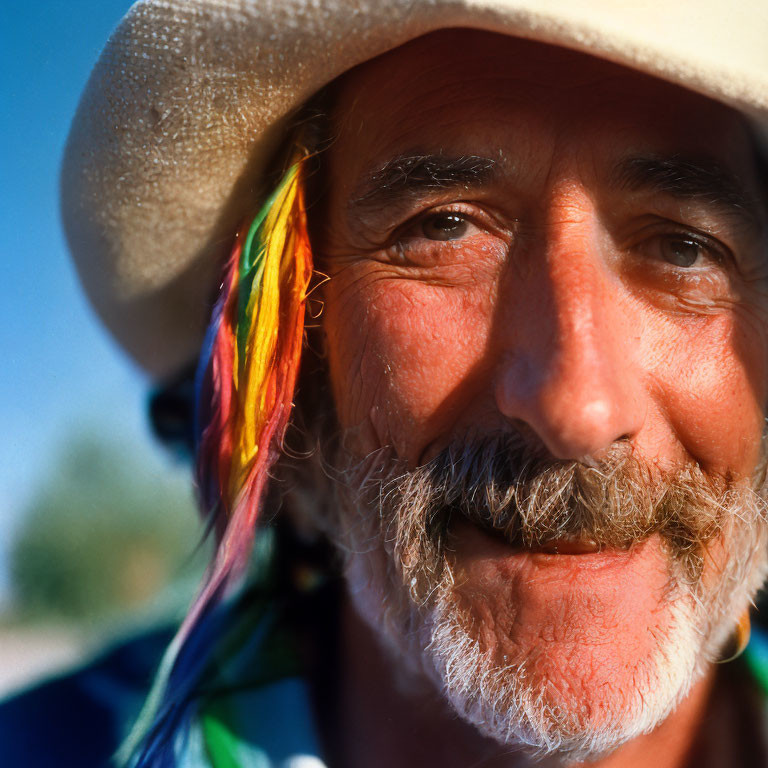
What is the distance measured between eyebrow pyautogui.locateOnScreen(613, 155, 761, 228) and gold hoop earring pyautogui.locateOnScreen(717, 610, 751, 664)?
0.87 m

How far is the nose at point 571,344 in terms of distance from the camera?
1.15 m

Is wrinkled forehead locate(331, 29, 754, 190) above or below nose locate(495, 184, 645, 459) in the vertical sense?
above

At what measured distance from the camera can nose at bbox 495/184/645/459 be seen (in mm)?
1151

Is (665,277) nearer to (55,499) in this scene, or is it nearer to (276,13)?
(276,13)

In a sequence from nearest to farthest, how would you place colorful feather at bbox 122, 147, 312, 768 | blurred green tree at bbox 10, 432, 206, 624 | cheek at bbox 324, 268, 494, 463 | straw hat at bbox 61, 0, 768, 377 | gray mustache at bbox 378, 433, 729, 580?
straw hat at bbox 61, 0, 768, 377 → gray mustache at bbox 378, 433, 729, 580 → cheek at bbox 324, 268, 494, 463 → colorful feather at bbox 122, 147, 312, 768 → blurred green tree at bbox 10, 432, 206, 624

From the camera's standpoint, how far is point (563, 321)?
1.19 metres

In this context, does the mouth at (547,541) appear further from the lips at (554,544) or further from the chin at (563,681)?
the chin at (563,681)

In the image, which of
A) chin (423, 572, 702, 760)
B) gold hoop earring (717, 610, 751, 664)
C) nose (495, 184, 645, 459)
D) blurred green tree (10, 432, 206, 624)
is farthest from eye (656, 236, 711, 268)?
blurred green tree (10, 432, 206, 624)

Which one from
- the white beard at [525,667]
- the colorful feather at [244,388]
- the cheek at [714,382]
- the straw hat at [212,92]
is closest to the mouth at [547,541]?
the white beard at [525,667]

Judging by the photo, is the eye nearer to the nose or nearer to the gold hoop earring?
the nose

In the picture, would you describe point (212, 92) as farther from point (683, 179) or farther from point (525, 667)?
point (525, 667)

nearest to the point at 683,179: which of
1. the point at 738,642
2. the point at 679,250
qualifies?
the point at 679,250

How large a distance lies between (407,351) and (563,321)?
0.27m

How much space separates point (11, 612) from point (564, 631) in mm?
1333
